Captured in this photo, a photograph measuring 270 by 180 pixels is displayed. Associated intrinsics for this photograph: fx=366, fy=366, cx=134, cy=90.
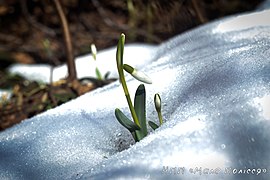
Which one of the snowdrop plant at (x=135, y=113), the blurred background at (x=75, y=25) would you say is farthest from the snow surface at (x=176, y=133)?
the blurred background at (x=75, y=25)

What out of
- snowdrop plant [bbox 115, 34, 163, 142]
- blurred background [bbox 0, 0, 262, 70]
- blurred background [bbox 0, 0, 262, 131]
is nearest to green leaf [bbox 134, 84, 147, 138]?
snowdrop plant [bbox 115, 34, 163, 142]

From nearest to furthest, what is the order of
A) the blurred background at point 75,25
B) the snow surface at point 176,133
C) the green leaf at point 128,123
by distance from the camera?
the snow surface at point 176,133, the green leaf at point 128,123, the blurred background at point 75,25

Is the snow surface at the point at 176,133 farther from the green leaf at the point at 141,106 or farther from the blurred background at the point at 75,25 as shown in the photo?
the blurred background at the point at 75,25

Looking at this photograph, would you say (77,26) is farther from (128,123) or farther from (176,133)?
(176,133)

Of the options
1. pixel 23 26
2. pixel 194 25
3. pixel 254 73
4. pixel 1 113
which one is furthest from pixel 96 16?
pixel 254 73

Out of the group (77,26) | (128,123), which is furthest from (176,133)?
(77,26)

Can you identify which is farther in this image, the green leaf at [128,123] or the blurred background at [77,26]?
the blurred background at [77,26]

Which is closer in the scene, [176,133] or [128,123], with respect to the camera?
[176,133]
